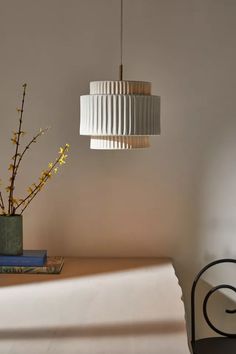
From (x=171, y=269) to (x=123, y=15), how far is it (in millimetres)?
A: 1192

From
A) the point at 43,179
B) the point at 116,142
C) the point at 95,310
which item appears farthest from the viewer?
the point at 43,179

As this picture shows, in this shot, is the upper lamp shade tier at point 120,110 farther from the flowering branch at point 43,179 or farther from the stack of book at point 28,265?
the stack of book at point 28,265

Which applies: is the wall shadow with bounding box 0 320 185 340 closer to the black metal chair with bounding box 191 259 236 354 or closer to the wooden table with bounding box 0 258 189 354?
the wooden table with bounding box 0 258 189 354

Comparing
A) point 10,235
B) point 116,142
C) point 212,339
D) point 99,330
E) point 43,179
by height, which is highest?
point 116,142

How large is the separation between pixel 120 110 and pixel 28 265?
2.91ft

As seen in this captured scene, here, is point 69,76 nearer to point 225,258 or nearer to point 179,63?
point 179,63

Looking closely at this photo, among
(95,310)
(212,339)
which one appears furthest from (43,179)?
(212,339)

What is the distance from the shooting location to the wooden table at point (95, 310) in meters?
2.05

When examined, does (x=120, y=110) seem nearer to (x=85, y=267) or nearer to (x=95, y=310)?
(x=95, y=310)

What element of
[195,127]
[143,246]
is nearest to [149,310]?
[143,246]

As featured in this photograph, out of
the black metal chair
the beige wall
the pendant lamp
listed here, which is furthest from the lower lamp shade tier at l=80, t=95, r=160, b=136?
the black metal chair

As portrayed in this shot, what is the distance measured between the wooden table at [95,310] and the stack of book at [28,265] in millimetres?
41

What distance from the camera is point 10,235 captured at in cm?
304

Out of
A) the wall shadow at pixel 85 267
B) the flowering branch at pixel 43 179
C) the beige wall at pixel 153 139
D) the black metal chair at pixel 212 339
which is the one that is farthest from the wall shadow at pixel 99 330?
the beige wall at pixel 153 139
